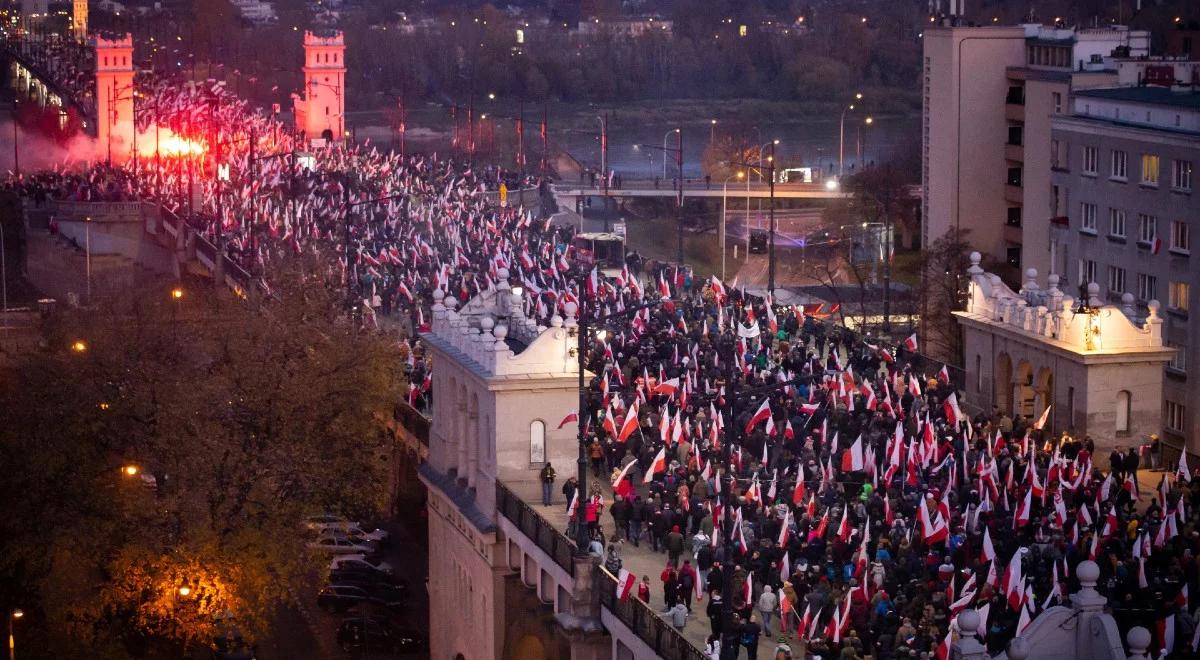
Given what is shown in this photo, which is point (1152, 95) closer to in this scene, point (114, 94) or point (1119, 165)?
point (1119, 165)

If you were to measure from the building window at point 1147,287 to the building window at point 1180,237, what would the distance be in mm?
754

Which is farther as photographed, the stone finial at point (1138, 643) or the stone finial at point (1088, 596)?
the stone finial at point (1088, 596)

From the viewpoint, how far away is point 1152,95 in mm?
52938

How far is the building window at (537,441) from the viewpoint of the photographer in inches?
1457

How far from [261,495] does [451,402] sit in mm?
3106

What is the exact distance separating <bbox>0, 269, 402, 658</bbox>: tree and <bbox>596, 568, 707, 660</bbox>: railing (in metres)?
7.99

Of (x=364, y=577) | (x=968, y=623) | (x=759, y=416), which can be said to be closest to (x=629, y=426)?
(x=759, y=416)

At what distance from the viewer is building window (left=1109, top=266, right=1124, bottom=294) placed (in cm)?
5059

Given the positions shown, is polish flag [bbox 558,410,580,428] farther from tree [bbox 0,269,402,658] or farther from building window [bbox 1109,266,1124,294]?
building window [bbox 1109,266,1124,294]

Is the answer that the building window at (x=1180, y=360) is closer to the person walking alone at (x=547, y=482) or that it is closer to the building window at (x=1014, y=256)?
the person walking alone at (x=547, y=482)

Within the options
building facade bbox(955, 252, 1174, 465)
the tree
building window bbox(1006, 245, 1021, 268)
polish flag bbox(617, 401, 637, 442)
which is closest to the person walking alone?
polish flag bbox(617, 401, 637, 442)

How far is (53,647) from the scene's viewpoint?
132 ft

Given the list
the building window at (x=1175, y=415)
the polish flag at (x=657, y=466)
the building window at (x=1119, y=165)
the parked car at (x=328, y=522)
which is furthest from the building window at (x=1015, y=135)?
the polish flag at (x=657, y=466)

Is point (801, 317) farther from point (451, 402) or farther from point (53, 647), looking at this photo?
point (53, 647)
